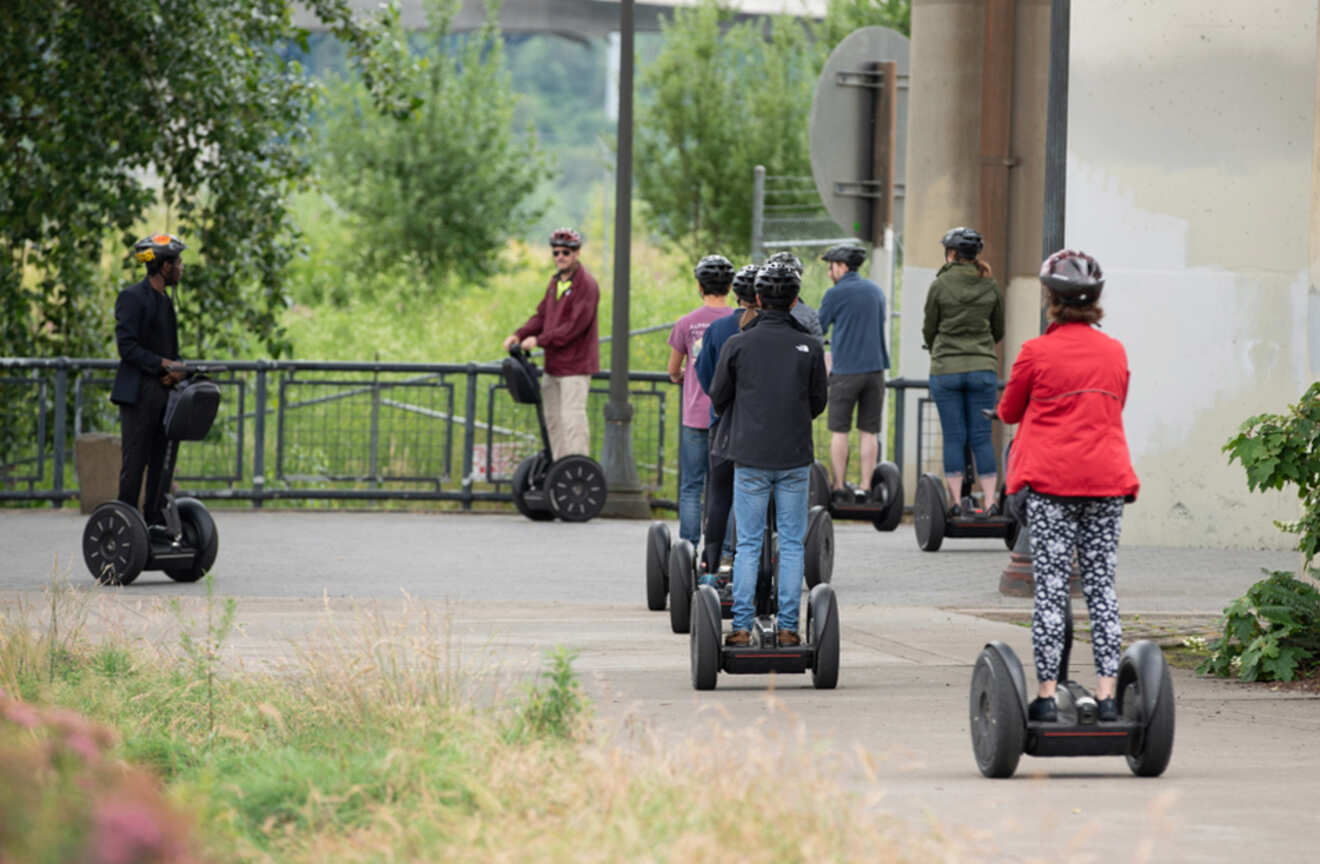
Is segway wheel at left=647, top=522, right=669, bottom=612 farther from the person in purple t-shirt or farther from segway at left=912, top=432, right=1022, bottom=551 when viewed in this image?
segway at left=912, top=432, right=1022, bottom=551

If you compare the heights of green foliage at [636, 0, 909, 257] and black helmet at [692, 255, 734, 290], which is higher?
green foliage at [636, 0, 909, 257]

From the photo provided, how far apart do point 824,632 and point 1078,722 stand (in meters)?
1.76

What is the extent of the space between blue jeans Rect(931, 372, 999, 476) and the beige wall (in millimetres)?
1540

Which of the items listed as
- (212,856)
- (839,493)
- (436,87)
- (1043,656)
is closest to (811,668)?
(1043,656)

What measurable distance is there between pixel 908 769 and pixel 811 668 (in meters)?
1.71

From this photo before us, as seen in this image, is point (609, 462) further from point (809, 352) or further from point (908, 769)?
point (908, 769)

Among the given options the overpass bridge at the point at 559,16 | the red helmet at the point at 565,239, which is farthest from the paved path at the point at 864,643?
the overpass bridge at the point at 559,16

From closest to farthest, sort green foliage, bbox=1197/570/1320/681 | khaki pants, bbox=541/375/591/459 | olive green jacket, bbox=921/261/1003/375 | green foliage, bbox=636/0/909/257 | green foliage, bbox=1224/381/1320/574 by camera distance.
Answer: green foliage, bbox=1224/381/1320/574 → green foliage, bbox=1197/570/1320/681 → olive green jacket, bbox=921/261/1003/375 → khaki pants, bbox=541/375/591/459 → green foliage, bbox=636/0/909/257

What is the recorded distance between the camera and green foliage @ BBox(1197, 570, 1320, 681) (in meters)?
8.81

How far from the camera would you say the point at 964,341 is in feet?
44.2

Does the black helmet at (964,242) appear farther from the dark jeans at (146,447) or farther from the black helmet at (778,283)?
the black helmet at (778,283)

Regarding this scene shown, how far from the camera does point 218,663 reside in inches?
312

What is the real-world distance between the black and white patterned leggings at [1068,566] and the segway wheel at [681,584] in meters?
3.13

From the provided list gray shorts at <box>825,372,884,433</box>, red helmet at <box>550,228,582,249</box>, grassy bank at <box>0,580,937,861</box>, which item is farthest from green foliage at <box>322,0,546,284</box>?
grassy bank at <box>0,580,937,861</box>
